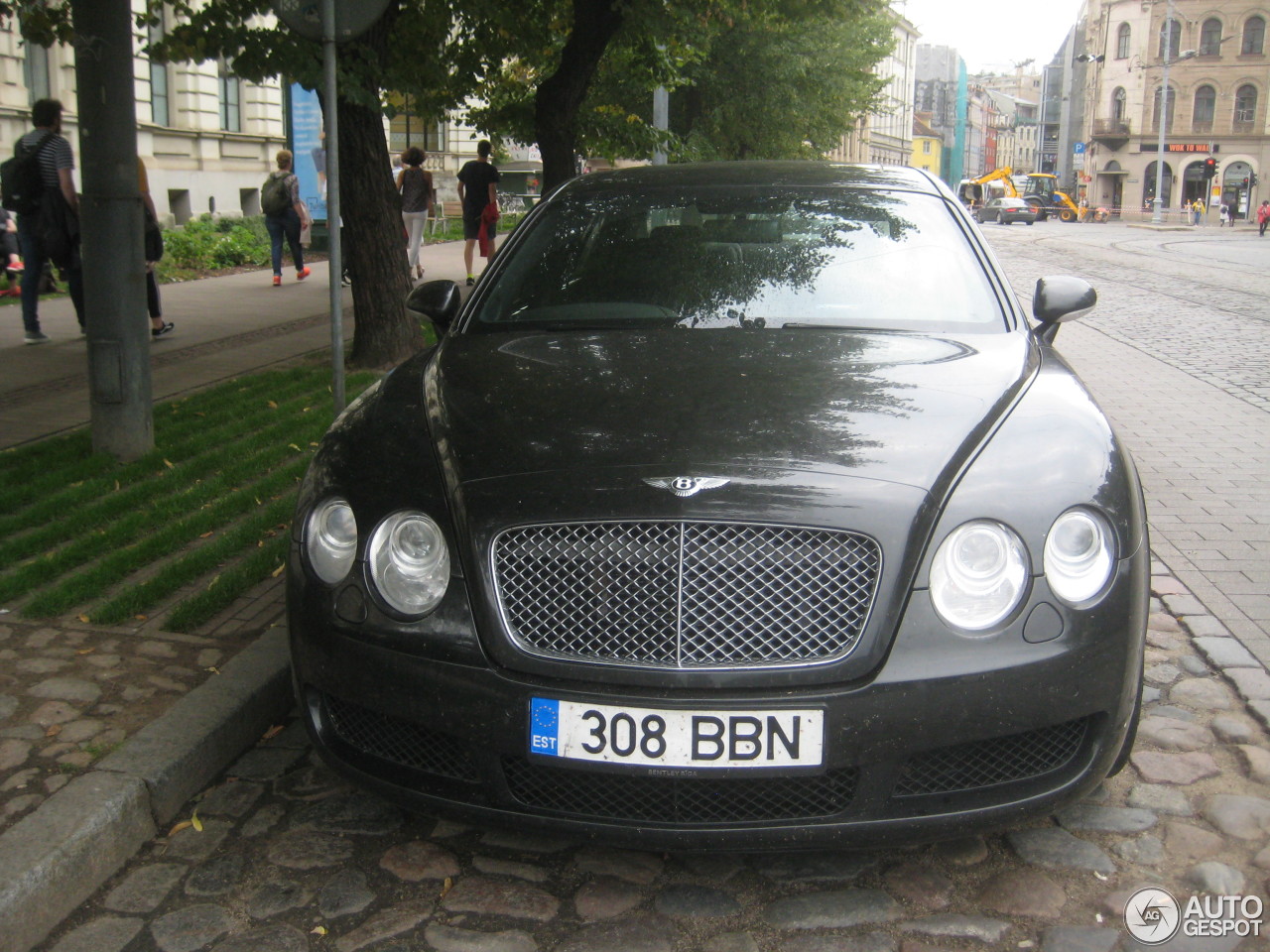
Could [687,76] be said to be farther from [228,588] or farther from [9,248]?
[228,588]

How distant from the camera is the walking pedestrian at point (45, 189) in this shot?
33.0 ft

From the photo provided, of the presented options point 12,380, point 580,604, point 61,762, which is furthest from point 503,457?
point 12,380

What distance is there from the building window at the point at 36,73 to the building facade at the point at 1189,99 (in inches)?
2747

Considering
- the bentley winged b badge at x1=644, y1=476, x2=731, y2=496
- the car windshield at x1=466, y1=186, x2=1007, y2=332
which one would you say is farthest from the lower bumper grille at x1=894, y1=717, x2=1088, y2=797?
the car windshield at x1=466, y1=186, x2=1007, y2=332

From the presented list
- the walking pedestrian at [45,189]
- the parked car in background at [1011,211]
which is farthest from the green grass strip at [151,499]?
the parked car in background at [1011,211]

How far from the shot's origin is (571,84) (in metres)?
14.4

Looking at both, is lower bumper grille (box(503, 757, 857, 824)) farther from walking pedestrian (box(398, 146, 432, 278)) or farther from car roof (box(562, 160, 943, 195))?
walking pedestrian (box(398, 146, 432, 278))

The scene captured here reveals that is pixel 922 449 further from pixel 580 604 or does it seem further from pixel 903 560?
pixel 580 604

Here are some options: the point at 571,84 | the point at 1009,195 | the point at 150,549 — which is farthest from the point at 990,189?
the point at 150,549

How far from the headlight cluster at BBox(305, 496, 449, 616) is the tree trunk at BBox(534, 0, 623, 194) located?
1088cm

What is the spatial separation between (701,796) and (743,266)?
78.0 inches

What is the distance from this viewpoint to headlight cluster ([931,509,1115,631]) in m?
2.63

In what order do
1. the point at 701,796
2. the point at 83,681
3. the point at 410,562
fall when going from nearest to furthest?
the point at 701,796 < the point at 410,562 < the point at 83,681

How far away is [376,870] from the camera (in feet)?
9.67
